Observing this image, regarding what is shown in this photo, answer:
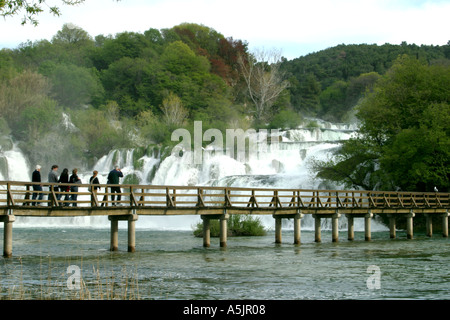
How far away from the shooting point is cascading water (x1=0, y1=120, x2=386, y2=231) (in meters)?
55.4

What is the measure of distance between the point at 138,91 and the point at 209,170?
147 feet

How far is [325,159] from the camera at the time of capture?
2426 inches

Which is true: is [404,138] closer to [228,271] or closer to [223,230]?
[223,230]

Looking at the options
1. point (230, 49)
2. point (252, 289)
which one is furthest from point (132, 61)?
point (252, 289)

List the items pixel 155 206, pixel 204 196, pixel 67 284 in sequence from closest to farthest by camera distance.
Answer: pixel 67 284 → pixel 155 206 → pixel 204 196

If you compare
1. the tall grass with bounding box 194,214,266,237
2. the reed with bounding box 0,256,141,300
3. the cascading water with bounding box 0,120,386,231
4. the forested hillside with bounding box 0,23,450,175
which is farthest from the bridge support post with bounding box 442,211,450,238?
the forested hillside with bounding box 0,23,450,175

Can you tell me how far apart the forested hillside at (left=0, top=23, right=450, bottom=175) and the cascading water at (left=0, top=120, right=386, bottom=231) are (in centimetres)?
1101

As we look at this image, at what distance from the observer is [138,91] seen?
105562mm

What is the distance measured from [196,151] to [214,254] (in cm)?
3735

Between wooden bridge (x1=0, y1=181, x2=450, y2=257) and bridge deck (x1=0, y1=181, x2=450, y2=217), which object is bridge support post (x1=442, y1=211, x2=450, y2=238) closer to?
wooden bridge (x1=0, y1=181, x2=450, y2=257)

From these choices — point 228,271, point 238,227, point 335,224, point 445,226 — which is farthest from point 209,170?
point 228,271

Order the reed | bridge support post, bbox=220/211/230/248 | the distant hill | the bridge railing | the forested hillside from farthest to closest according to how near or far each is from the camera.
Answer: the distant hill < the forested hillside < bridge support post, bbox=220/211/230/248 < the bridge railing < the reed

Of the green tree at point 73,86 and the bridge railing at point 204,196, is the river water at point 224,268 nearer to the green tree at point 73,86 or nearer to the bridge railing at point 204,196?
the bridge railing at point 204,196
